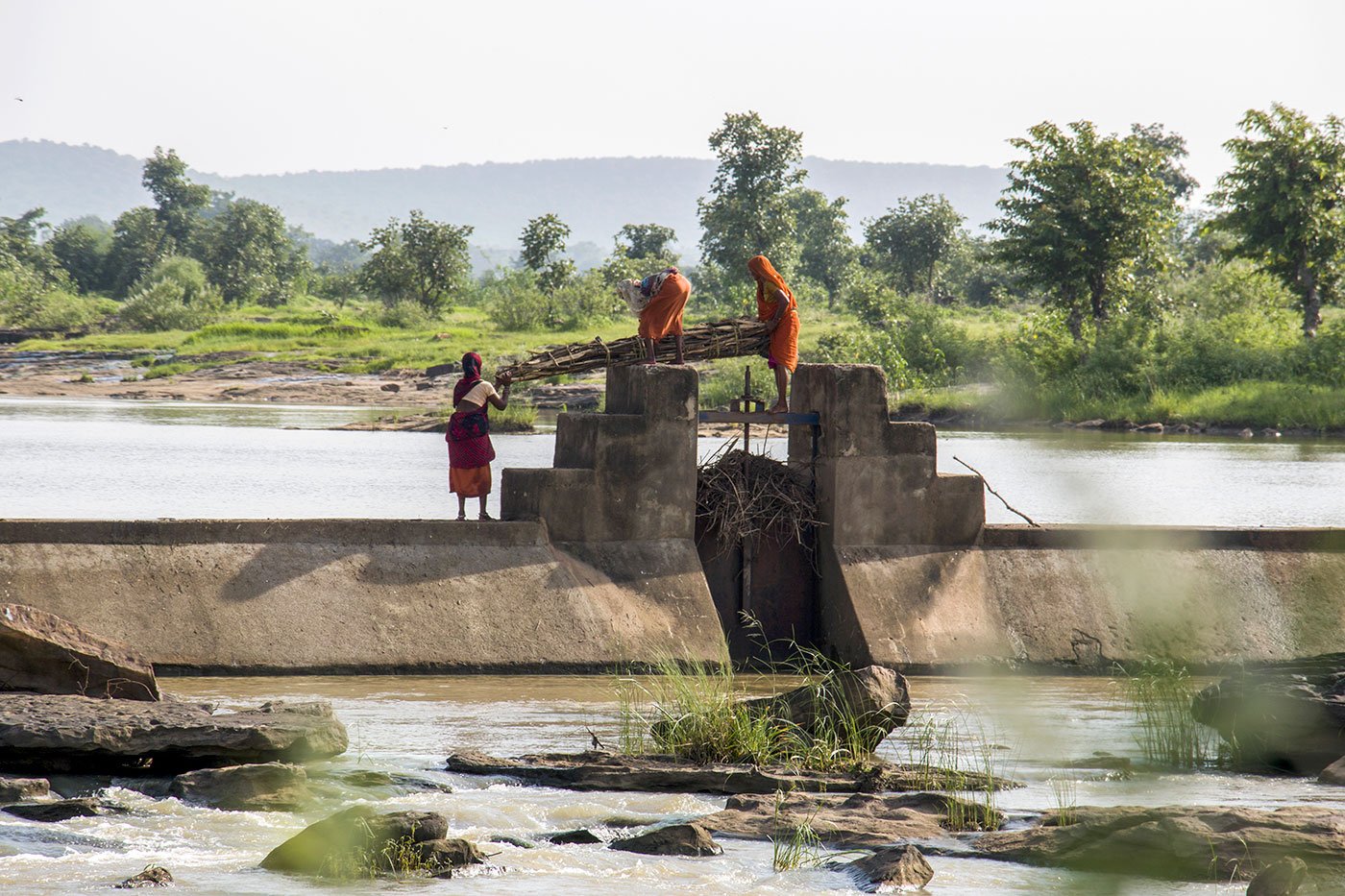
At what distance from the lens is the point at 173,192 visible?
298 feet

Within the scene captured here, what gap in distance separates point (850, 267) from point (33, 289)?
38.9m

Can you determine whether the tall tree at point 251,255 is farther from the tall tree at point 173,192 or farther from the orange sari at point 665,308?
the orange sari at point 665,308

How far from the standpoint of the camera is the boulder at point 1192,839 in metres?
6.29

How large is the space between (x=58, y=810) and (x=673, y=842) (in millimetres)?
2864

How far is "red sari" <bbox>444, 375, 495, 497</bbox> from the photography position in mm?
11148

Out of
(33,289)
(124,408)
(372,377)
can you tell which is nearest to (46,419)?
(124,408)

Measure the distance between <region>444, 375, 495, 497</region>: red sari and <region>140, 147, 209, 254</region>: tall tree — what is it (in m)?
83.2

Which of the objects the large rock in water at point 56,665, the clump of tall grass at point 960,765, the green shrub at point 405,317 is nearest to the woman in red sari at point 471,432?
the large rock in water at point 56,665

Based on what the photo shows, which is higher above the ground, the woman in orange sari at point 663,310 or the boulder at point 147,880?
the woman in orange sari at point 663,310

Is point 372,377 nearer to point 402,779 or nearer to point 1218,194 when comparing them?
point 1218,194

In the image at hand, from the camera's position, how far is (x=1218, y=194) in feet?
145

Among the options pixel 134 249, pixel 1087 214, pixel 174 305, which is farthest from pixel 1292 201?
pixel 134 249

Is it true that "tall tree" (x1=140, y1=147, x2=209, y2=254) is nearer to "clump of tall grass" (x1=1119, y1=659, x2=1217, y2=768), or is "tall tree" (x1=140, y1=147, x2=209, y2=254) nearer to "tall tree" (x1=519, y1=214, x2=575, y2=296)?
"tall tree" (x1=519, y1=214, x2=575, y2=296)

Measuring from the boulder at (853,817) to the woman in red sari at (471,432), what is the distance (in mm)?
4334
